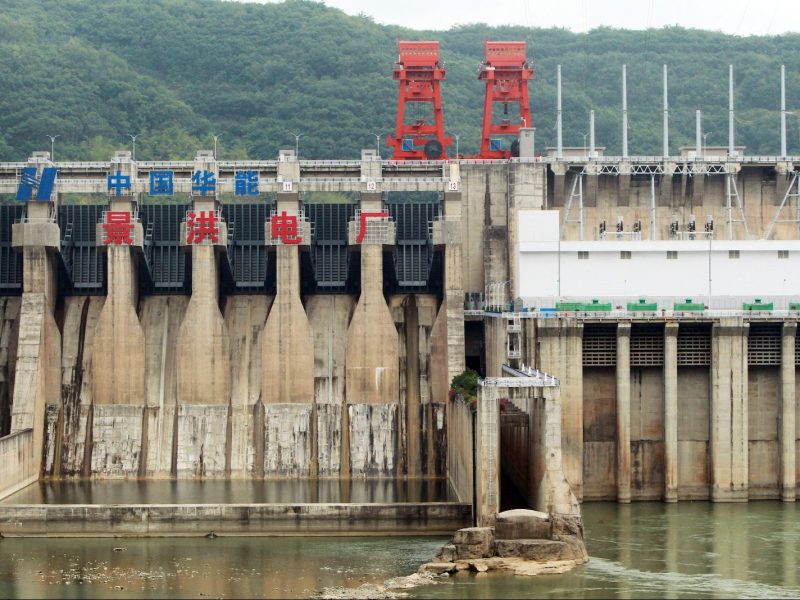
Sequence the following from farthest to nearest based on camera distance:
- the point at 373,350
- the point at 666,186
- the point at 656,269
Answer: the point at 666,186 → the point at 373,350 → the point at 656,269

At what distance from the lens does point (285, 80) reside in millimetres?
127875

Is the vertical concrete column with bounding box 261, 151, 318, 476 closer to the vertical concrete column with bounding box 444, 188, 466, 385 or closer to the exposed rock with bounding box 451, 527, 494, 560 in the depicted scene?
the vertical concrete column with bounding box 444, 188, 466, 385

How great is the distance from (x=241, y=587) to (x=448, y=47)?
113269mm

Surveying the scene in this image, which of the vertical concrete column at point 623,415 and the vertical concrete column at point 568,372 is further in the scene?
the vertical concrete column at point 623,415

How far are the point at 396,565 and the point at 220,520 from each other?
834 centimetres

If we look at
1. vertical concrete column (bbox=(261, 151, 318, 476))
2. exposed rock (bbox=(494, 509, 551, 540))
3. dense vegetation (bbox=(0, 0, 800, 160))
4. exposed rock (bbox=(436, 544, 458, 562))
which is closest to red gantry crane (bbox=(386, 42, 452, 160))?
vertical concrete column (bbox=(261, 151, 318, 476))

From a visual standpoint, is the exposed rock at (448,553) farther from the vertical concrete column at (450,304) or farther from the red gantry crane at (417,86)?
the red gantry crane at (417,86)

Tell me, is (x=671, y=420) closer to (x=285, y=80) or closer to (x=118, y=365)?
(x=118, y=365)

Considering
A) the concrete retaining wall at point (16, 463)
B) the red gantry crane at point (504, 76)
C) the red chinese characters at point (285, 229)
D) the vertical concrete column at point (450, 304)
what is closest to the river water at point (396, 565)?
the concrete retaining wall at point (16, 463)

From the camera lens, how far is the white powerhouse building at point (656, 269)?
61.5m

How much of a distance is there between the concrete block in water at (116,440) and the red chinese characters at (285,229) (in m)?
9.53

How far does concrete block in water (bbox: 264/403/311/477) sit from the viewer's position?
6234 centimetres

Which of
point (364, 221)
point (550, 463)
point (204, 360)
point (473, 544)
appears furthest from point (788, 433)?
point (204, 360)

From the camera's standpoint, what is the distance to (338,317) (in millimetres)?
66812
